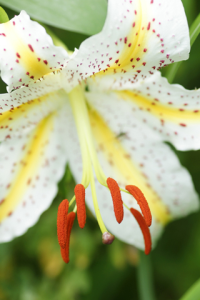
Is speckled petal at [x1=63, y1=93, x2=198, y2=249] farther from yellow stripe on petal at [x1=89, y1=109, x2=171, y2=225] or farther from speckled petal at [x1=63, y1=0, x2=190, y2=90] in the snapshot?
speckled petal at [x1=63, y1=0, x2=190, y2=90]

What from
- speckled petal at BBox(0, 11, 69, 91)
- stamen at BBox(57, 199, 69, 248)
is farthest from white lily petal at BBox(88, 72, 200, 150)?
stamen at BBox(57, 199, 69, 248)

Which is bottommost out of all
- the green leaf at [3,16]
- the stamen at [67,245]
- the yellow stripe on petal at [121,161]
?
the stamen at [67,245]

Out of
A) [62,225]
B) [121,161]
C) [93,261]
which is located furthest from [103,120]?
[93,261]

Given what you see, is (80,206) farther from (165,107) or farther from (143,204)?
(165,107)

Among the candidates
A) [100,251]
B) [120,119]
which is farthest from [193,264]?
[120,119]

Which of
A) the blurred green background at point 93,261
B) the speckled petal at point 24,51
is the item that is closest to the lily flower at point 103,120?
the speckled petal at point 24,51

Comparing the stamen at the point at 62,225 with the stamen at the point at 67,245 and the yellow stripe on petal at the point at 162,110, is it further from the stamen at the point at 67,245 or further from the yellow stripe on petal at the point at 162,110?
the yellow stripe on petal at the point at 162,110

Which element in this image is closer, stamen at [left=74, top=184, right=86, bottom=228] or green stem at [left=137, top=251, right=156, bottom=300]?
stamen at [left=74, top=184, right=86, bottom=228]
